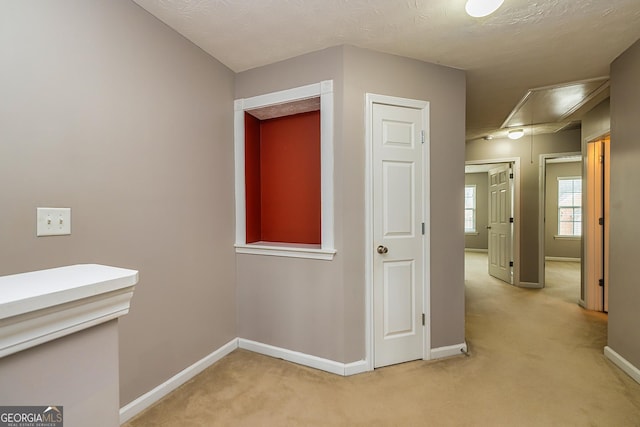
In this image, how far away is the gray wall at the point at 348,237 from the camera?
2.12m

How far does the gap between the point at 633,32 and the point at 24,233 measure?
3.70 metres

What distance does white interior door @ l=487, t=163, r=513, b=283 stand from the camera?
4684mm

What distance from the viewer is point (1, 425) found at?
0.48m

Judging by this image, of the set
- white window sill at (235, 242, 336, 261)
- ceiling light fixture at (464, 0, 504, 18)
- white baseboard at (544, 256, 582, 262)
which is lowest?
white baseboard at (544, 256, 582, 262)

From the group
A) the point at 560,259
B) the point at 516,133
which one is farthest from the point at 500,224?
the point at 560,259

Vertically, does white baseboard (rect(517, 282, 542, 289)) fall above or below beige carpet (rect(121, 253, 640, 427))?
above

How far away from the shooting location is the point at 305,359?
7.36 ft

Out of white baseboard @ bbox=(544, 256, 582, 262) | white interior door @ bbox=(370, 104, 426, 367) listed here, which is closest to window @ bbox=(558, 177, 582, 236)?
white baseboard @ bbox=(544, 256, 582, 262)

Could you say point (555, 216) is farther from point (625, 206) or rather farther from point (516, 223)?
point (625, 206)

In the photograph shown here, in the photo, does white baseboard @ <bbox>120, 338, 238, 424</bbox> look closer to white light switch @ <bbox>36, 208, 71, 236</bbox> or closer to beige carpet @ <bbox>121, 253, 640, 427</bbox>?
beige carpet @ <bbox>121, 253, 640, 427</bbox>

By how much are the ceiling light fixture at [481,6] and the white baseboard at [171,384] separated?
113 inches

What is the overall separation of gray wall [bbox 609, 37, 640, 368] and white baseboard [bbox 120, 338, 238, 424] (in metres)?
3.04

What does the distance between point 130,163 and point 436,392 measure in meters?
2.39

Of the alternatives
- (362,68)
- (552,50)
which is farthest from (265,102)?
(552,50)
